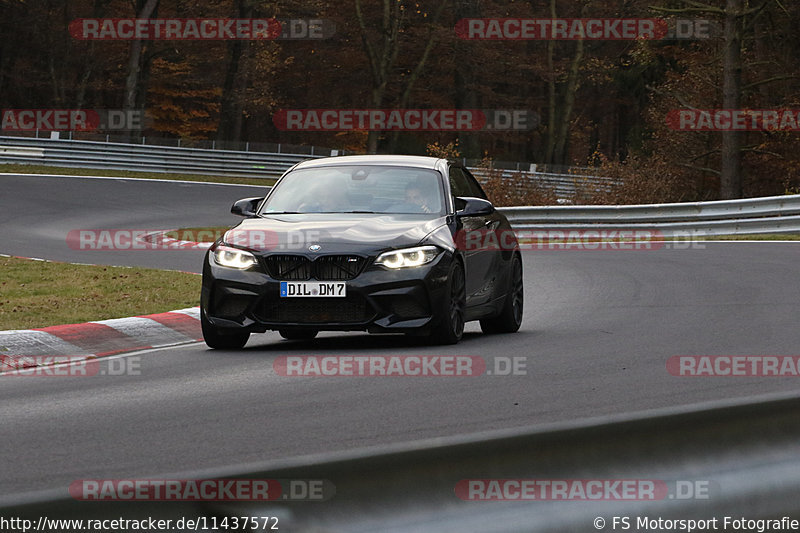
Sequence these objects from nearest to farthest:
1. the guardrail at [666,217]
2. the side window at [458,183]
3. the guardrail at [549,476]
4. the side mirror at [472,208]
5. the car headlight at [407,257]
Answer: the guardrail at [549,476] → the car headlight at [407,257] → the side mirror at [472,208] → the side window at [458,183] → the guardrail at [666,217]

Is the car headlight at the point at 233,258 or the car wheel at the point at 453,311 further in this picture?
the car wheel at the point at 453,311

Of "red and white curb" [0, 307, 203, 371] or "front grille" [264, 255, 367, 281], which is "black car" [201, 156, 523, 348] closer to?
"front grille" [264, 255, 367, 281]

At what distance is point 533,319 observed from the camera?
13.7m

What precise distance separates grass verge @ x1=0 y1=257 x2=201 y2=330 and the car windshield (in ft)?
7.06

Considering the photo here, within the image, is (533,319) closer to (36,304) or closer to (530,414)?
(36,304)

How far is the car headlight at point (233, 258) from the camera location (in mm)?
10359

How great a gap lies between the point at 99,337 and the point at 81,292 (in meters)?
3.63

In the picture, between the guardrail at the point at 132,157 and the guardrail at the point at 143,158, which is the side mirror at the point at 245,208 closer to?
the guardrail at the point at 143,158

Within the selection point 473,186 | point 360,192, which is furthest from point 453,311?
point 473,186

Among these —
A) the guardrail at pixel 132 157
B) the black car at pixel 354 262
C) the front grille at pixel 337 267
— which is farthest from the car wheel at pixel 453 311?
the guardrail at pixel 132 157

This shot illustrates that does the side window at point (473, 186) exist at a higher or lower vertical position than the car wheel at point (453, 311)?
higher

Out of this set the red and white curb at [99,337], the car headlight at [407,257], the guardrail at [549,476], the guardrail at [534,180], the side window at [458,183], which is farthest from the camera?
the guardrail at [534,180]

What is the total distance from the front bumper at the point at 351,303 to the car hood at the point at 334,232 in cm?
21

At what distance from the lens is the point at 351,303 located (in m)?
10.1
